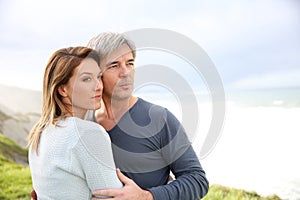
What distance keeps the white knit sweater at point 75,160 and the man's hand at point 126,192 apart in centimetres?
1

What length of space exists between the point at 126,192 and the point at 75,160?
157 mm

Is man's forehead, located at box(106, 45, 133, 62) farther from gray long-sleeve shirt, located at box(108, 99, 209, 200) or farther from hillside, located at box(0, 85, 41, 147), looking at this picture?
hillside, located at box(0, 85, 41, 147)

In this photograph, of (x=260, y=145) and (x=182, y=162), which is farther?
(x=260, y=145)

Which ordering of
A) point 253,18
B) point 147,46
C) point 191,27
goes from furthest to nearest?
1. point 253,18
2. point 191,27
3. point 147,46

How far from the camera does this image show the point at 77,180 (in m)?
0.93

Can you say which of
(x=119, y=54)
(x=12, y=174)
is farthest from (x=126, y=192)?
(x=12, y=174)

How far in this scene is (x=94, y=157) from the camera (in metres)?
0.89

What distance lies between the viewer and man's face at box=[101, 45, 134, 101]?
3.75ft

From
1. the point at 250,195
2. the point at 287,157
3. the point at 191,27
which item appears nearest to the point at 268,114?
the point at 287,157

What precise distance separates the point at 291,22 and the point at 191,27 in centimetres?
78

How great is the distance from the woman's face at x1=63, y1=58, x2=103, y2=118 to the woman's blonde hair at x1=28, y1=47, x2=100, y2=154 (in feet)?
0.05

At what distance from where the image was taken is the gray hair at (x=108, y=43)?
1.14 metres

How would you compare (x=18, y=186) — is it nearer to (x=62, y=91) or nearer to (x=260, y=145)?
(x=260, y=145)

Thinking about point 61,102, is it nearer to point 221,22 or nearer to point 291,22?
point 221,22
